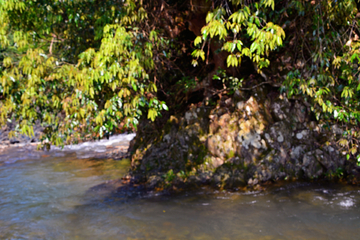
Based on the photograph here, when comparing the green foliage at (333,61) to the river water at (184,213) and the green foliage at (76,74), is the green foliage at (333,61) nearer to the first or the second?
the river water at (184,213)

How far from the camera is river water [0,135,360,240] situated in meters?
4.72

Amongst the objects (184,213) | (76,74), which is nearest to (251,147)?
(184,213)

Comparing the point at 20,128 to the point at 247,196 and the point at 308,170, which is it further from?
the point at 308,170

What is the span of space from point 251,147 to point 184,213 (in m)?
2.48

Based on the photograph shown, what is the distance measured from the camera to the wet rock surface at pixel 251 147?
22.6 ft

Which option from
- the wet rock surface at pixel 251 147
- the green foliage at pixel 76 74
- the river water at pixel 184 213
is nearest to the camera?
the river water at pixel 184 213

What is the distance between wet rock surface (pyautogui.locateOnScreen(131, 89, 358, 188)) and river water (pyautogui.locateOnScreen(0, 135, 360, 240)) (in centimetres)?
49

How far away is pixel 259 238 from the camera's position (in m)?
4.45

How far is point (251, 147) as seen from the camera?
7.02 m

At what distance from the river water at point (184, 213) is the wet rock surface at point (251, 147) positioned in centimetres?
49

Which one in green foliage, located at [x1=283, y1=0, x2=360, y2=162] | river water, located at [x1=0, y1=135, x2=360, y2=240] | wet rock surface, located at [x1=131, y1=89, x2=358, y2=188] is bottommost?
river water, located at [x1=0, y1=135, x2=360, y2=240]

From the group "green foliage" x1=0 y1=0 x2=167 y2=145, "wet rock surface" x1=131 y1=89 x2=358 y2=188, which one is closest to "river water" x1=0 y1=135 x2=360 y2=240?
"wet rock surface" x1=131 y1=89 x2=358 y2=188

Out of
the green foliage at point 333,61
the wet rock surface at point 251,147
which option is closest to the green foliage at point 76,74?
the wet rock surface at point 251,147

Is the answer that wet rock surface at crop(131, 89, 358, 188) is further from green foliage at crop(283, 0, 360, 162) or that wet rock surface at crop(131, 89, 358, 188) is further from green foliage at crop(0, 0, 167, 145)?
green foliage at crop(0, 0, 167, 145)
